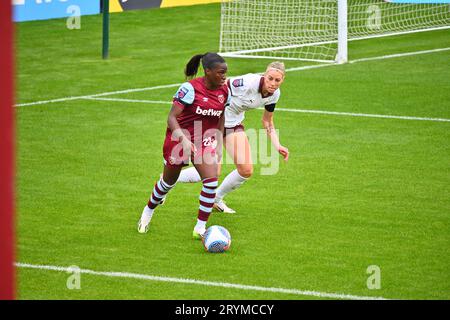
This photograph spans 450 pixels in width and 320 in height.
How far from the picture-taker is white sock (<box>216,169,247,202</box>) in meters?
11.5

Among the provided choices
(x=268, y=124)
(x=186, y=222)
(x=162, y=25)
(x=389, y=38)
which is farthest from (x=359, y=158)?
(x=162, y=25)

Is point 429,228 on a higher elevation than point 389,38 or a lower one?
lower

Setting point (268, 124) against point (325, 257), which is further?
point (268, 124)

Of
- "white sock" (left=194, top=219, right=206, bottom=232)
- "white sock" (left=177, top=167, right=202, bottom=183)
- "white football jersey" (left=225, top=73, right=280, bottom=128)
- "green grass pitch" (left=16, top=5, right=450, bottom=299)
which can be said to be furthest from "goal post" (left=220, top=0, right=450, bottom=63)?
"white sock" (left=194, top=219, right=206, bottom=232)

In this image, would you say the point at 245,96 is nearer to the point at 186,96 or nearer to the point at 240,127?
the point at 240,127

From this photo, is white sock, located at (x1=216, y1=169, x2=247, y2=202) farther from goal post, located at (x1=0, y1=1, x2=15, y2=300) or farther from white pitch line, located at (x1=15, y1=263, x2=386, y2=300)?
goal post, located at (x1=0, y1=1, x2=15, y2=300)

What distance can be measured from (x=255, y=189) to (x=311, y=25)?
11335 mm

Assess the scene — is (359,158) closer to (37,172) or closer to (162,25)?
(37,172)

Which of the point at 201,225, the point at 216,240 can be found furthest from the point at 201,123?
the point at 216,240

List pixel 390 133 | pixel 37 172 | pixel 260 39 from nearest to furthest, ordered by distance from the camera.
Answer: pixel 37 172
pixel 390 133
pixel 260 39

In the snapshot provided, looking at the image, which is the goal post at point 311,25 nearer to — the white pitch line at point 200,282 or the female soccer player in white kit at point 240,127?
the female soccer player in white kit at point 240,127

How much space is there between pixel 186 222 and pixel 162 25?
50.3ft

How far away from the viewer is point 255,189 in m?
12.7
